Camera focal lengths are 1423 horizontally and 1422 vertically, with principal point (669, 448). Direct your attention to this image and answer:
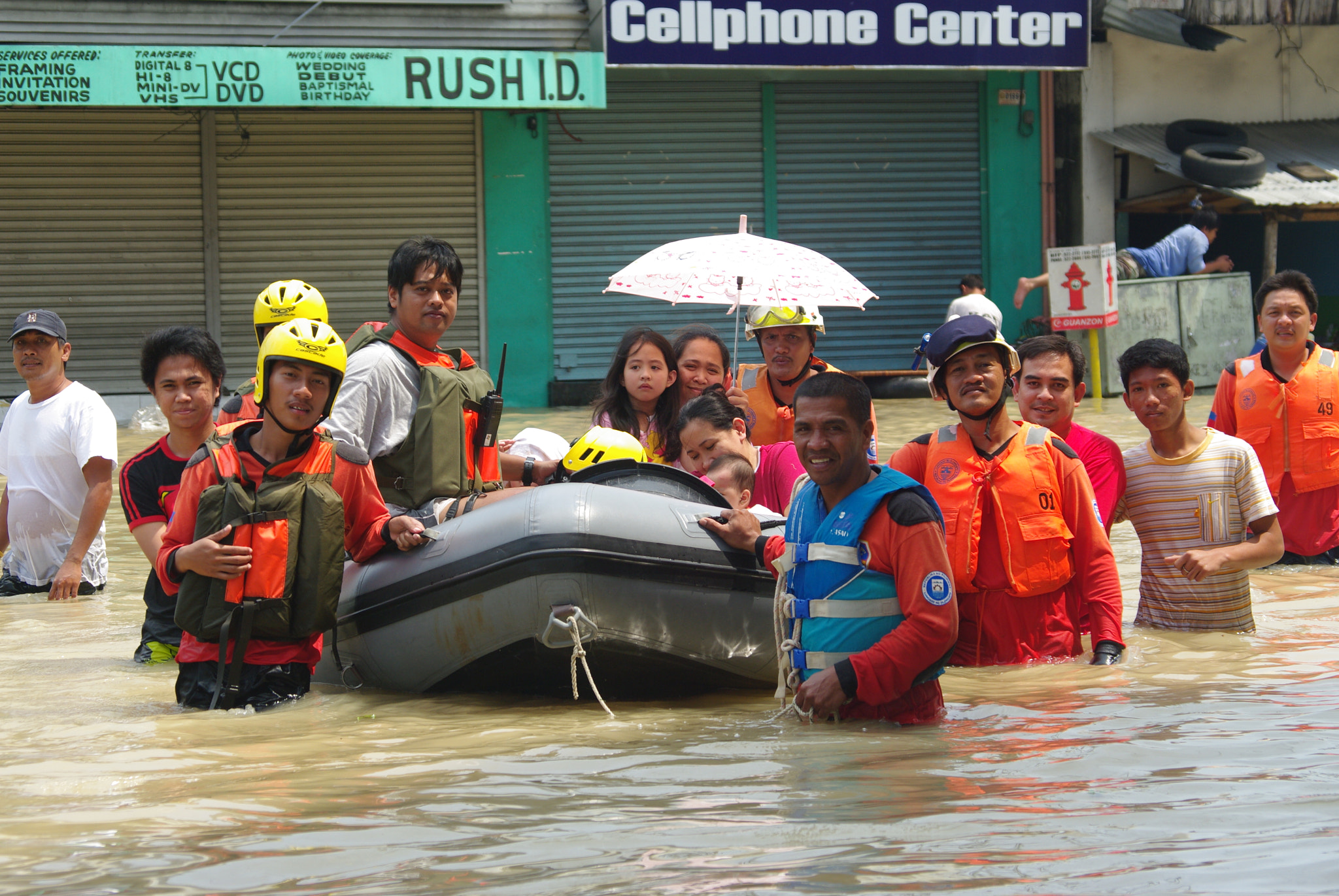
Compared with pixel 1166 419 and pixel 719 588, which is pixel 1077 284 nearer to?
pixel 1166 419

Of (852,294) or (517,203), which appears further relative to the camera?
(517,203)

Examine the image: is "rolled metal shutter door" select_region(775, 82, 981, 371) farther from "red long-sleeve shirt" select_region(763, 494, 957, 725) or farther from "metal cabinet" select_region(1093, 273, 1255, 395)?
"red long-sleeve shirt" select_region(763, 494, 957, 725)

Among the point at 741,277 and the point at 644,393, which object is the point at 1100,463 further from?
the point at 644,393

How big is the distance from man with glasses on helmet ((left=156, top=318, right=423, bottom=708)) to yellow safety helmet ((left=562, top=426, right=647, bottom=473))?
915 mm

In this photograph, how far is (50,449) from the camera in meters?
6.74

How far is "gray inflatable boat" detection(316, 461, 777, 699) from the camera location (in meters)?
4.31

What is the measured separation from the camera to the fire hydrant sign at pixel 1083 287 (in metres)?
14.0

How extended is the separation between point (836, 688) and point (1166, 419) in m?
2.02

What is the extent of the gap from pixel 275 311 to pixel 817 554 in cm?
241

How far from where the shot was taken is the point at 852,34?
1513 centimetres

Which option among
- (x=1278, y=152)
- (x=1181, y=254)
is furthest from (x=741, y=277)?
(x=1278, y=152)

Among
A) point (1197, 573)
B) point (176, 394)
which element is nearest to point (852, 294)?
point (1197, 573)

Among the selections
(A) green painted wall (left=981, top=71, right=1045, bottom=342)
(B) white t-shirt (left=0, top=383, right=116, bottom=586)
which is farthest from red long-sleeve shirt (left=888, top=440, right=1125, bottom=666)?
(A) green painted wall (left=981, top=71, right=1045, bottom=342)

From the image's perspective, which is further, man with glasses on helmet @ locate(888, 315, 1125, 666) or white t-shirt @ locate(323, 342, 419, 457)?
white t-shirt @ locate(323, 342, 419, 457)
